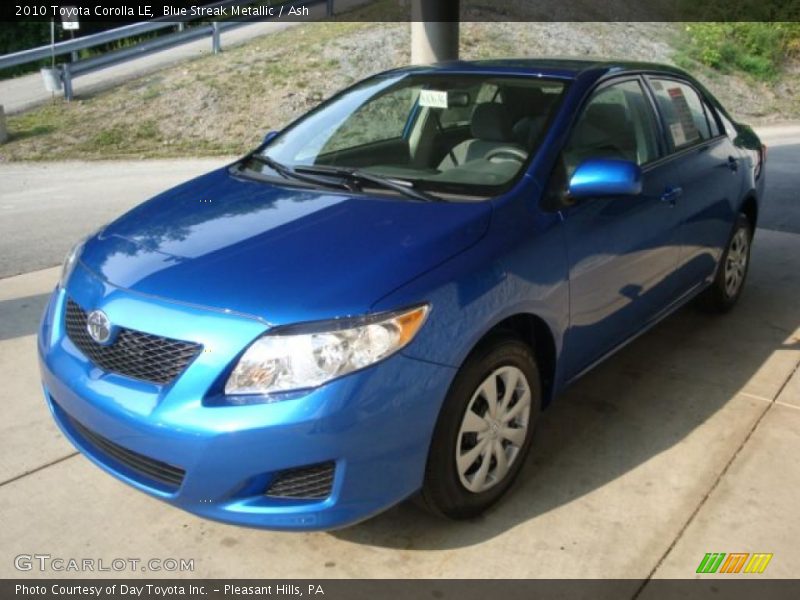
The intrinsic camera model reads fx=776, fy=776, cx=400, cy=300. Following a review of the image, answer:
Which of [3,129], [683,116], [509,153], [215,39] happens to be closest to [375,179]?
[509,153]

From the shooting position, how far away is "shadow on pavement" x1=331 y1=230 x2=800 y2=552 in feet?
9.22

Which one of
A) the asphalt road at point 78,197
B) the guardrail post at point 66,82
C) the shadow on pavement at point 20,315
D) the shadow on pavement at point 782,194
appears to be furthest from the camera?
the guardrail post at point 66,82

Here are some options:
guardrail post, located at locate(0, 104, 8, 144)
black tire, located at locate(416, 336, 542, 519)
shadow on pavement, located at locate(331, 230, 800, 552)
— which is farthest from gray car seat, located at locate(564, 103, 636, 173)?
guardrail post, located at locate(0, 104, 8, 144)

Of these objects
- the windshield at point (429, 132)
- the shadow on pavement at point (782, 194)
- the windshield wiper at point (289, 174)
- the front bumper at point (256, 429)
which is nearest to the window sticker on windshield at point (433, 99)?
the windshield at point (429, 132)

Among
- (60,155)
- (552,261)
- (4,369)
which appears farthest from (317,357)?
(60,155)

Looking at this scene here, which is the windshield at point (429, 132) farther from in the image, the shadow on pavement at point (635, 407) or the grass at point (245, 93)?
the grass at point (245, 93)

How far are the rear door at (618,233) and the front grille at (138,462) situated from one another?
1580 mm

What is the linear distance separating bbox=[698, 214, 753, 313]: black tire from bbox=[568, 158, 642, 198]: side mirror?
179 centimetres

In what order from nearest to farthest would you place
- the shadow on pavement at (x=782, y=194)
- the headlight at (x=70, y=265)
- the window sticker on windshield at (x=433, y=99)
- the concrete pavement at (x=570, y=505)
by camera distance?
1. the concrete pavement at (x=570, y=505)
2. the headlight at (x=70, y=265)
3. the window sticker on windshield at (x=433, y=99)
4. the shadow on pavement at (x=782, y=194)

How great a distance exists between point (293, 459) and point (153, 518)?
893mm

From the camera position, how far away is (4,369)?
4.00 meters

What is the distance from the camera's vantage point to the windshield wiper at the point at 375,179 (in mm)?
2975

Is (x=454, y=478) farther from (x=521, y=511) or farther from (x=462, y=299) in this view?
(x=462, y=299)

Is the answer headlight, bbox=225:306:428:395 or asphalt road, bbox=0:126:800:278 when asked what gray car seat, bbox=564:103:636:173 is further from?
asphalt road, bbox=0:126:800:278
